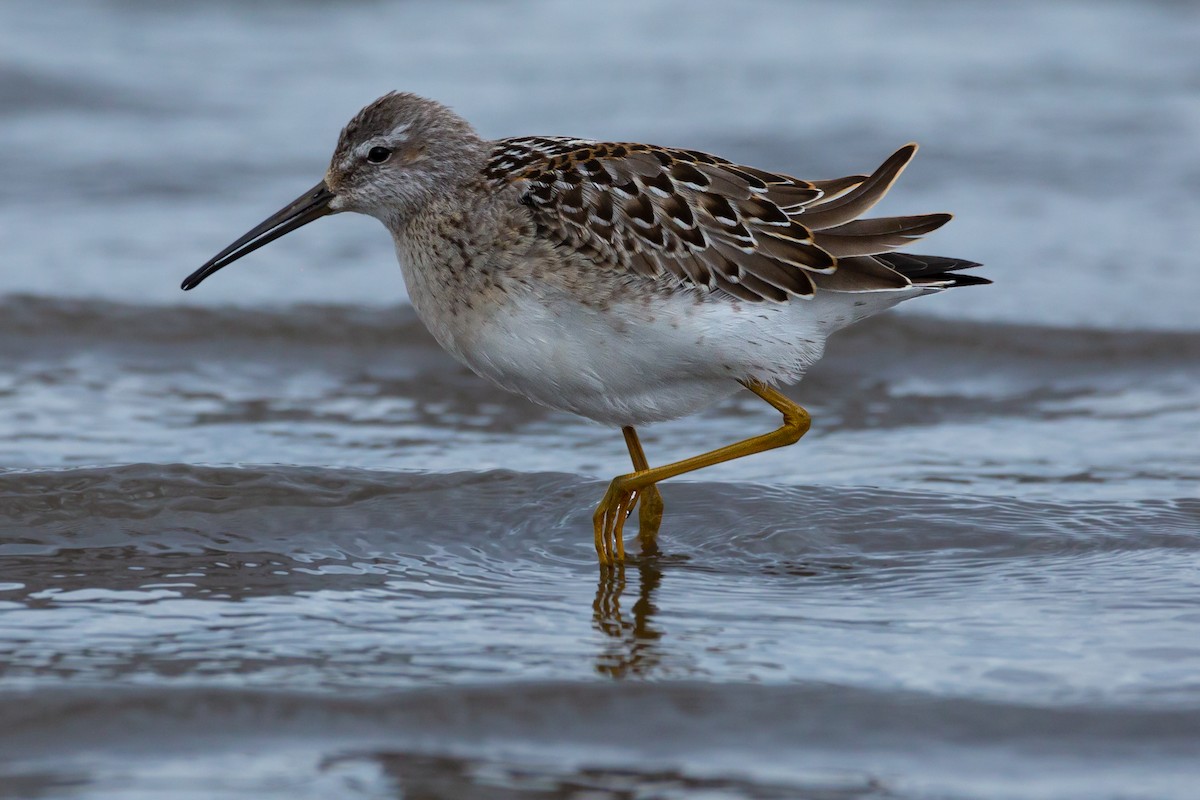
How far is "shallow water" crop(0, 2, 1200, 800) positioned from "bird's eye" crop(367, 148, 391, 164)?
63.2 inches

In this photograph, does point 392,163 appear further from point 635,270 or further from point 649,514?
point 649,514

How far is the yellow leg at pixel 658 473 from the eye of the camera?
6.91m

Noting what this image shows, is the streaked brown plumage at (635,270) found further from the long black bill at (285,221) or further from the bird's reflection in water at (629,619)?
the long black bill at (285,221)

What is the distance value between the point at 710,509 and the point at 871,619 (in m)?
1.53

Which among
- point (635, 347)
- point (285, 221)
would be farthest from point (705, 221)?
point (285, 221)

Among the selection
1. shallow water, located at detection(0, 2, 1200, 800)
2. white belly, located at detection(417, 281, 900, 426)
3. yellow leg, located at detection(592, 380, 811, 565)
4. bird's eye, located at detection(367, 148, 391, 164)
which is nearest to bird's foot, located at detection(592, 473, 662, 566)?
yellow leg, located at detection(592, 380, 811, 565)

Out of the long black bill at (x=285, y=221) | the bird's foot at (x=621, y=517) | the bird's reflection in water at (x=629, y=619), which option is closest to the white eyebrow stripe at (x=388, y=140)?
the long black bill at (x=285, y=221)

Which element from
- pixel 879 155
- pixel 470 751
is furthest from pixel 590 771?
pixel 879 155

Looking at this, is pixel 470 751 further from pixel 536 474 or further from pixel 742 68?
pixel 742 68

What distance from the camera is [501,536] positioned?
24.0ft

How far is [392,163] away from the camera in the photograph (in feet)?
23.6

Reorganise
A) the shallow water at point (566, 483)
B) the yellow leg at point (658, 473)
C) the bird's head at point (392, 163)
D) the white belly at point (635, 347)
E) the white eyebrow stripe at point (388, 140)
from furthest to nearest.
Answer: the white eyebrow stripe at point (388, 140), the bird's head at point (392, 163), the yellow leg at point (658, 473), the white belly at point (635, 347), the shallow water at point (566, 483)

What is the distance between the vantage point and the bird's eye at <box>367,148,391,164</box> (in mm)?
7219

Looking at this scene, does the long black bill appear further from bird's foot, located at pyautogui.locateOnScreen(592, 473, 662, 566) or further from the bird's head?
bird's foot, located at pyautogui.locateOnScreen(592, 473, 662, 566)
